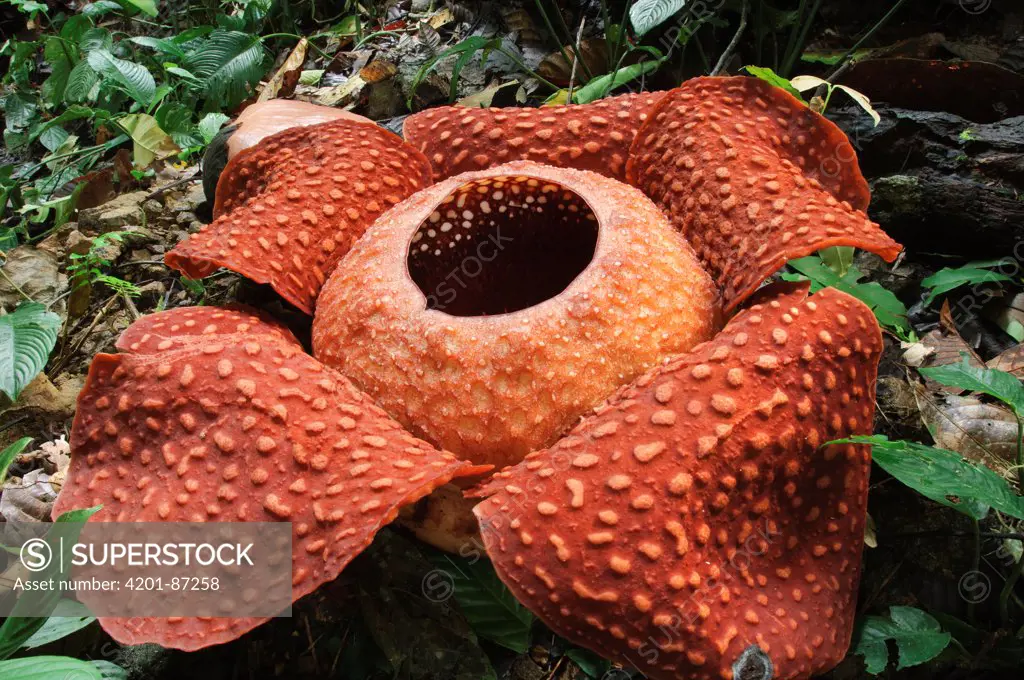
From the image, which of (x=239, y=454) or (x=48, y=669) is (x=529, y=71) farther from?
(x=48, y=669)

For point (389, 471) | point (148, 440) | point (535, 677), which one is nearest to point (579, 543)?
point (389, 471)

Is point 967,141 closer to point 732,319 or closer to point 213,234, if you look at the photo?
point 732,319

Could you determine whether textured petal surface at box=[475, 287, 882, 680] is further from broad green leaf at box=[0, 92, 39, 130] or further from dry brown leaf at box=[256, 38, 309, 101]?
broad green leaf at box=[0, 92, 39, 130]

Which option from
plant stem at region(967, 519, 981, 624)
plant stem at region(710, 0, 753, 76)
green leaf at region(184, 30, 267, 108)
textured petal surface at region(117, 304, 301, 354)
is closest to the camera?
plant stem at region(967, 519, 981, 624)

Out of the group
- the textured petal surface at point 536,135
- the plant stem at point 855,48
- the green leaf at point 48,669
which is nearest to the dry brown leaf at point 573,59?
the plant stem at point 855,48

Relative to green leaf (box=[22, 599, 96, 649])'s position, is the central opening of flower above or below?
above

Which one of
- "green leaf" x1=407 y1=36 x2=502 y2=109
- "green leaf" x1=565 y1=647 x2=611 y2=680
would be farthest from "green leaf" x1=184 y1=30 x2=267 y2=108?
"green leaf" x1=565 y1=647 x2=611 y2=680
